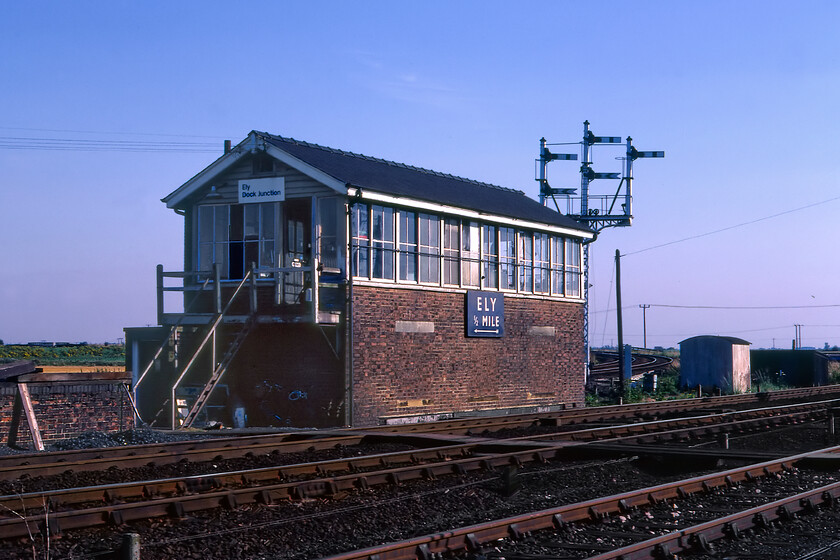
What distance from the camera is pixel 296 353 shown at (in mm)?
21500

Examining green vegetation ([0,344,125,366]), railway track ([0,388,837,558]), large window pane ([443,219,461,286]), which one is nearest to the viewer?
railway track ([0,388,837,558])

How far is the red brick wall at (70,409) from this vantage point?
16.4 meters

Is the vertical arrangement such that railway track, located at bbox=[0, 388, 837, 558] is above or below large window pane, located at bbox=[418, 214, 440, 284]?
below

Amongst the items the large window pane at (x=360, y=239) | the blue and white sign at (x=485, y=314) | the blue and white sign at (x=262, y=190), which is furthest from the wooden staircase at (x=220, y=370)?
the blue and white sign at (x=485, y=314)

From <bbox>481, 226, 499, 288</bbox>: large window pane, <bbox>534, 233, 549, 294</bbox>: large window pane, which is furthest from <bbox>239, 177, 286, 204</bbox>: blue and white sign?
<bbox>534, 233, 549, 294</bbox>: large window pane

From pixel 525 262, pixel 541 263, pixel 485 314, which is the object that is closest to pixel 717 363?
pixel 541 263

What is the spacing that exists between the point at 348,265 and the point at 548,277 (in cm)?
900

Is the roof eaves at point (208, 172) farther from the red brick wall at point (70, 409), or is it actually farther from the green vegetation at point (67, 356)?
the green vegetation at point (67, 356)

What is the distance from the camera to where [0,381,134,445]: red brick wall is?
53.9 ft

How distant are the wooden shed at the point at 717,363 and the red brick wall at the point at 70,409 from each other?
25.7 meters

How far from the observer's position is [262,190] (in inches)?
874

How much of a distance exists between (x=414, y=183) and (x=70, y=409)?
1131 cm

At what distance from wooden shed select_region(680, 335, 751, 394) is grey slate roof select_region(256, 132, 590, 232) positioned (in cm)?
1112

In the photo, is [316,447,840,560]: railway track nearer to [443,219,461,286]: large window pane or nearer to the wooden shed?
[443,219,461,286]: large window pane
